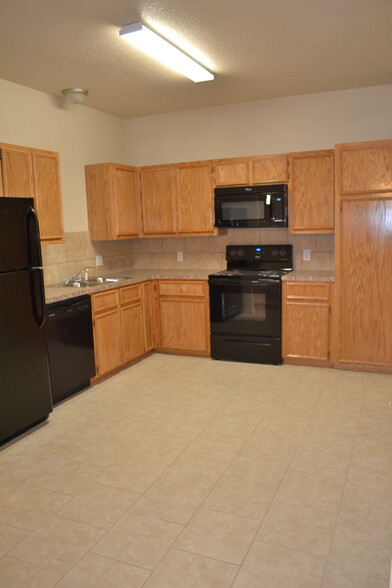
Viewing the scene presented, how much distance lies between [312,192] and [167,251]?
6.39ft

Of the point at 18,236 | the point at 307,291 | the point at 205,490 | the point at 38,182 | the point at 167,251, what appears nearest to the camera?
the point at 205,490

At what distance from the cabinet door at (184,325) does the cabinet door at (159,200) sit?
87cm

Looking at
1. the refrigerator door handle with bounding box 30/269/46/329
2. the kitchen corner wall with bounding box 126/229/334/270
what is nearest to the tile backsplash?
the kitchen corner wall with bounding box 126/229/334/270

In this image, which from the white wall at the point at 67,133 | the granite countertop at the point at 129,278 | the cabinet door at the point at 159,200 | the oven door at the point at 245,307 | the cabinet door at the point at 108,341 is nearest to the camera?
the granite countertop at the point at 129,278

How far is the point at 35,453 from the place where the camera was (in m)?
3.16

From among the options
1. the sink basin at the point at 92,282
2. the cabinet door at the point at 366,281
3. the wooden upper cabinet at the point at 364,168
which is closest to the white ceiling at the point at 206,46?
the wooden upper cabinet at the point at 364,168

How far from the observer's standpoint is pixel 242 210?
5.03 meters

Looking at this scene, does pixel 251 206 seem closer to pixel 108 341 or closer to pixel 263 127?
pixel 263 127

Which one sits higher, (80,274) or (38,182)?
(38,182)

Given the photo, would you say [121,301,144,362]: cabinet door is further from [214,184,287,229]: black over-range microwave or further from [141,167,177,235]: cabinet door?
[214,184,287,229]: black over-range microwave

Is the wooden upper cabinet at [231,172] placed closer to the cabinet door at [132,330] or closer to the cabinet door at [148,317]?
the cabinet door at [148,317]

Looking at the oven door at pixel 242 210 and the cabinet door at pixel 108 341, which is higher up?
the oven door at pixel 242 210

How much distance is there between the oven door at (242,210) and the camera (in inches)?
194

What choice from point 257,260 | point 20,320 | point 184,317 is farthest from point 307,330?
point 20,320
